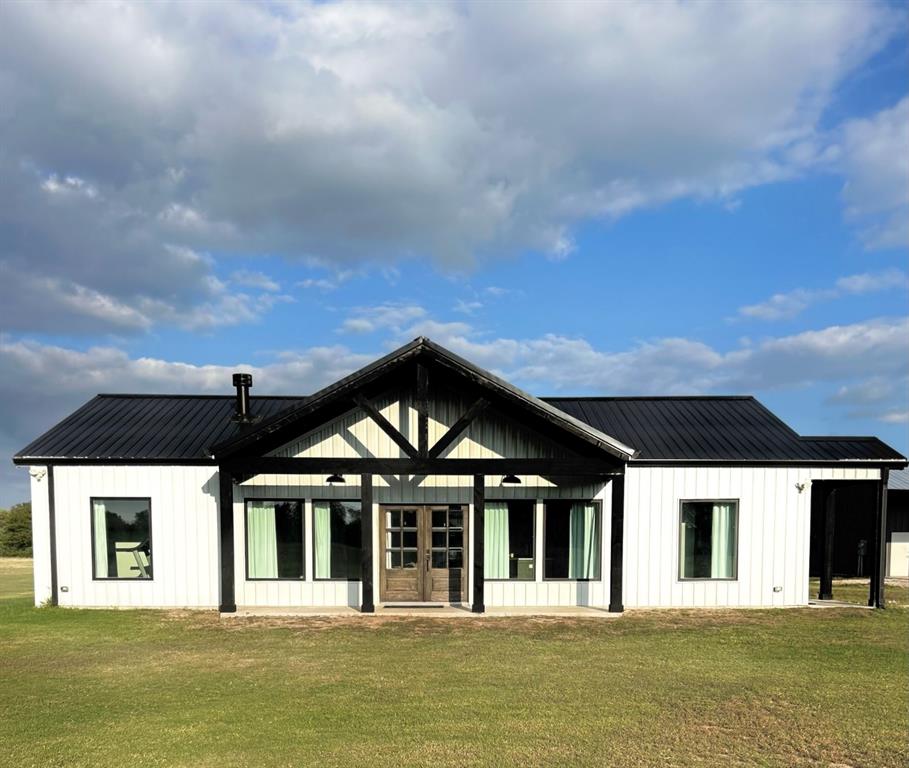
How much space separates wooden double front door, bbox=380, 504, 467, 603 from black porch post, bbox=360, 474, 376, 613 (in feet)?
2.61

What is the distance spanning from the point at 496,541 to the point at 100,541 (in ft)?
28.1

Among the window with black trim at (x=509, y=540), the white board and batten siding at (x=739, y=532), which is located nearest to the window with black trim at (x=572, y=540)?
the window with black trim at (x=509, y=540)

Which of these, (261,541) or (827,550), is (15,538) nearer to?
(261,541)

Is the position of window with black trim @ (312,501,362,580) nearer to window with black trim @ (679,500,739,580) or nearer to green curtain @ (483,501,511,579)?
green curtain @ (483,501,511,579)

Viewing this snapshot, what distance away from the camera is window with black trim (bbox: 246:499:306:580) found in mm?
12891

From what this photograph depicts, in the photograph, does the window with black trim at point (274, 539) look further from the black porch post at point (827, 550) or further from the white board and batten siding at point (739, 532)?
the black porch post at point (827, 550)

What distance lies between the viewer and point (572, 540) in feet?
42.9

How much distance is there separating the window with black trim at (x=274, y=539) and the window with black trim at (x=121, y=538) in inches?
86.5

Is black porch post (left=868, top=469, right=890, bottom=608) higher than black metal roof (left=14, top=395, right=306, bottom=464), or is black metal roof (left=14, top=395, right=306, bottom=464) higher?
black metal roof (left=14, top=395, right=306, bottom=464)

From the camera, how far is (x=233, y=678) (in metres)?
8.09

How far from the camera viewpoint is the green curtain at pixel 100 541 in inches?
505

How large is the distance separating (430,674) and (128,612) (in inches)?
303

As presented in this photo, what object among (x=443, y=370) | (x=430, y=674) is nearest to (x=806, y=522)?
(x=443, y=370)

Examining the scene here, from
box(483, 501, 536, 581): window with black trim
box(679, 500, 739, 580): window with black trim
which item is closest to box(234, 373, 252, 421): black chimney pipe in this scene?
box(483, 501, 536, 581): window with black trim
